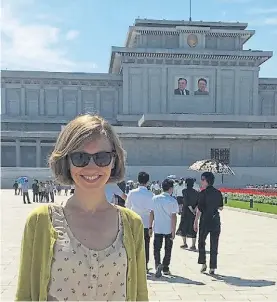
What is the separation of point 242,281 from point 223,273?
593mm

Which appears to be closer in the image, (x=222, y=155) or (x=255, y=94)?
(x=222, y=155)

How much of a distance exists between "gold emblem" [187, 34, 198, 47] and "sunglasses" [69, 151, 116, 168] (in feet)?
185

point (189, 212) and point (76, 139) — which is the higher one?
point (76, 139)

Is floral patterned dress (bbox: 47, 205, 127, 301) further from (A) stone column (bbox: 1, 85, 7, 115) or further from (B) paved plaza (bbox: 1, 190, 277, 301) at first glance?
(A) stone column (bbox: 1, 85, 7, 115)

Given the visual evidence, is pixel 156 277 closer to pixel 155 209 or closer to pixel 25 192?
pixel 155 209

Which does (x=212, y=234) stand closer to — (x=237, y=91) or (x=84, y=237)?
(x=84, y=237)

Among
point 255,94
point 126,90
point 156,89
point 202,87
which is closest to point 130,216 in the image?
point 126,90

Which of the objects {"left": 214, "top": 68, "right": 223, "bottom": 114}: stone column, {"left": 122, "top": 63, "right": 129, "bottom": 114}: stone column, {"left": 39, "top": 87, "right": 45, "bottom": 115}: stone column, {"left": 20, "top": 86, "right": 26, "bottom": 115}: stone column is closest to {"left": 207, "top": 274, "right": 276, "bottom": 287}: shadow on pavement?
{"left": 122, "top": 63, "right": 129, "bottom": 114}: stone column

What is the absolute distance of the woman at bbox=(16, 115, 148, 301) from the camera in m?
2.15

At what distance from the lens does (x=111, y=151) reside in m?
2.31

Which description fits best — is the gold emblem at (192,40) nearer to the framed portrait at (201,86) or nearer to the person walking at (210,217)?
the framed portrait at (201,86)

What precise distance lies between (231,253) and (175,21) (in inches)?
2003

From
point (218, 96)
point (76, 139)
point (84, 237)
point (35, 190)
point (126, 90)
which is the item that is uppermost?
point (126, 90)

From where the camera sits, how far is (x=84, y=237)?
2.22 metres
